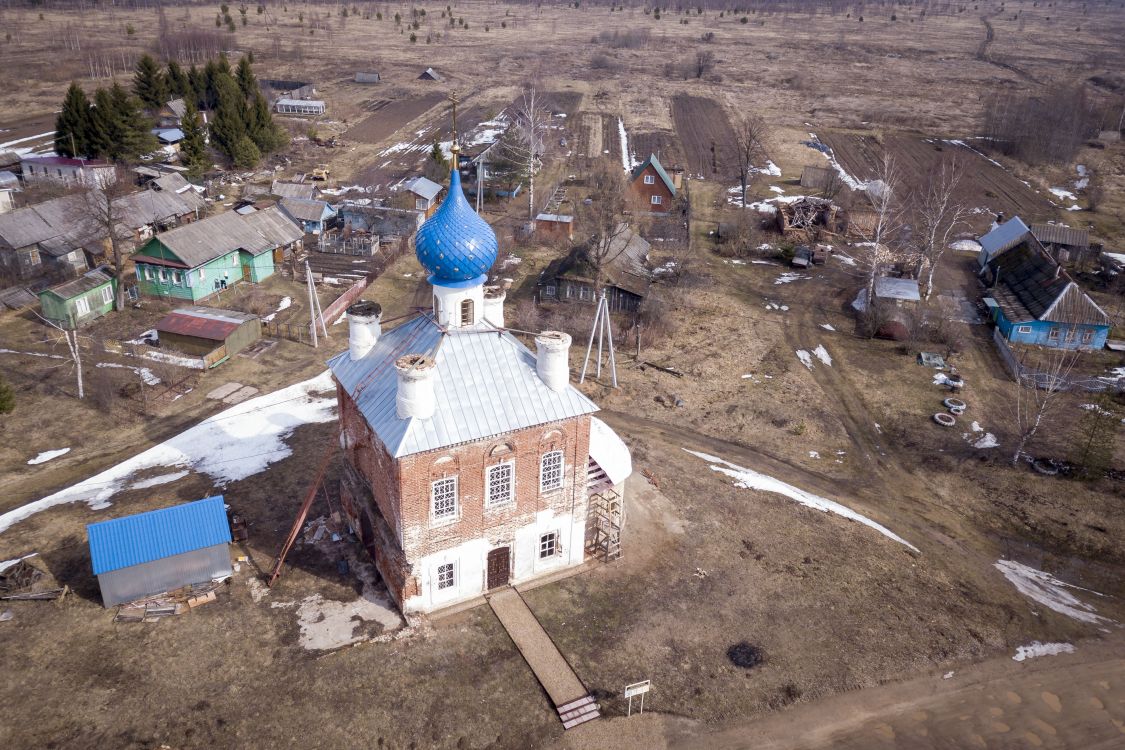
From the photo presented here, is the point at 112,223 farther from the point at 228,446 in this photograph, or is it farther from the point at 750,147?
the point at 750,147

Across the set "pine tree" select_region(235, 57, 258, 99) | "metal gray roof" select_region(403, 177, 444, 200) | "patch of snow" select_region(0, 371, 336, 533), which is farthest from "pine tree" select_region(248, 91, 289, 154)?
"patch of snow" select_region(0, 371, 336, 533)

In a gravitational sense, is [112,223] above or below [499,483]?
above

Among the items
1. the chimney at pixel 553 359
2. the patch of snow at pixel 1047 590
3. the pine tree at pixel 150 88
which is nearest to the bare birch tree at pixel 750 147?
the patch of snow at pixel 1047 590

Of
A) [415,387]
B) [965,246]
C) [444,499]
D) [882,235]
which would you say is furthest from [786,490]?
[965,246]

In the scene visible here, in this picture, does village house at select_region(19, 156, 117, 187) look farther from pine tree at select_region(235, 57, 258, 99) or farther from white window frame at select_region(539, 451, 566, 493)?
white window frame at select_region(539, 451, 566, 493)

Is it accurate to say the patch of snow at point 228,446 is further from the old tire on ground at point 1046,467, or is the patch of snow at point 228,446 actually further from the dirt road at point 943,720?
the old tire on ground at point 1046,467
